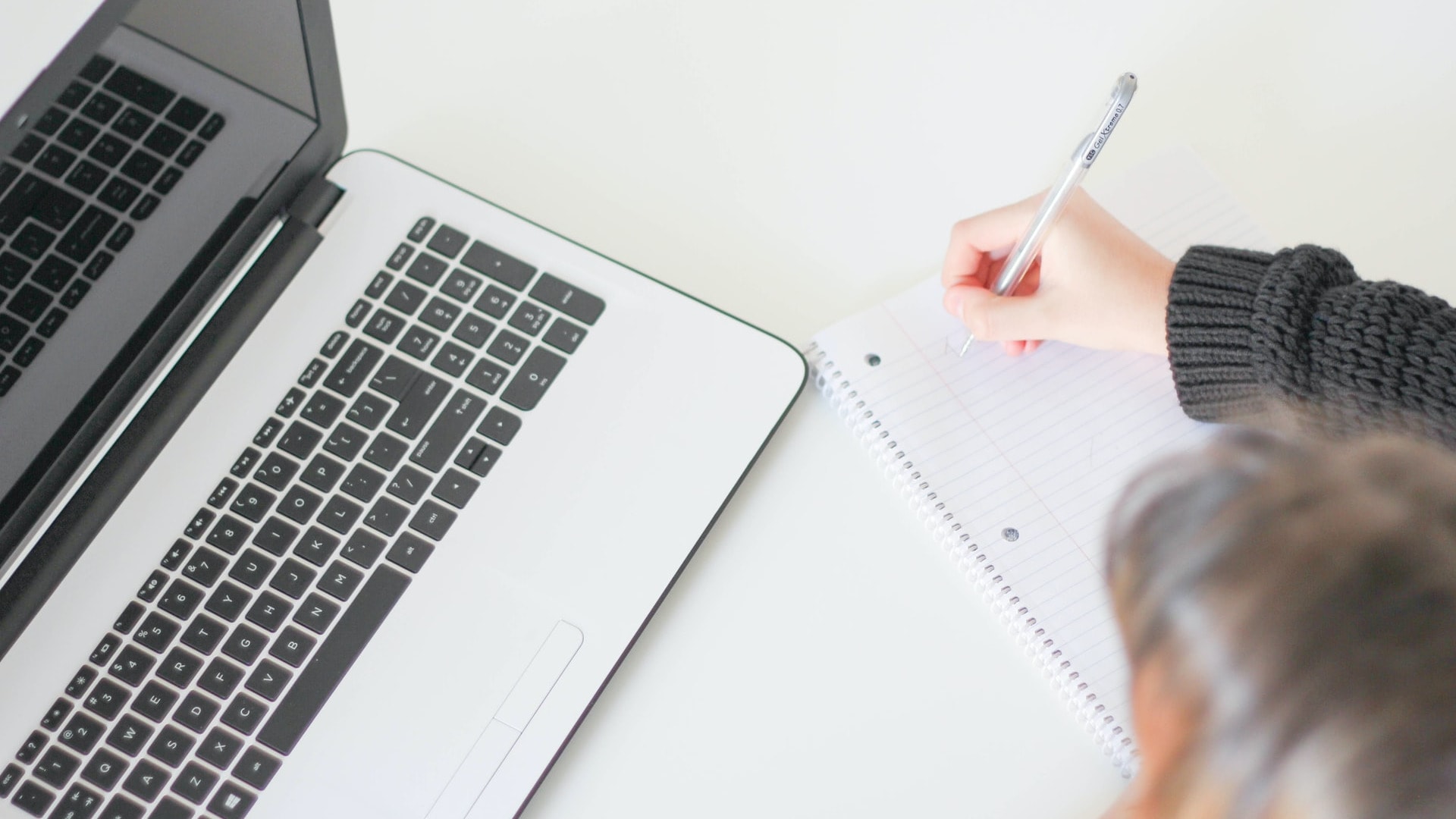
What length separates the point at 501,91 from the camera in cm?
73

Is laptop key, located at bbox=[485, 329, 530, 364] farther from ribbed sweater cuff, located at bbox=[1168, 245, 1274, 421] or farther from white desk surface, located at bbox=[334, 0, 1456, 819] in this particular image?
ribbed sweater cuff, located at bbox=[1168, 245, 1274, 421]

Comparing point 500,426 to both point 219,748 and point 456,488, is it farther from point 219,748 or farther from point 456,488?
point 219,748

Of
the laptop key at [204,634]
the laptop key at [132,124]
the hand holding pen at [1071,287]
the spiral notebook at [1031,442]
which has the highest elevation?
the hand holding pen at [1071,287]

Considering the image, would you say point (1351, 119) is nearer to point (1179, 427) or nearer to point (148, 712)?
point (1179, 427)

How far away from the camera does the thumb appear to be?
0.61m

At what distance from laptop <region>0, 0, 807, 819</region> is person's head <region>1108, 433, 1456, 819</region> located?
0.84 ft

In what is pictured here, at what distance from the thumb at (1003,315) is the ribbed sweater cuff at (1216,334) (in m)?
0.07

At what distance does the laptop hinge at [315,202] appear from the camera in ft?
2.02

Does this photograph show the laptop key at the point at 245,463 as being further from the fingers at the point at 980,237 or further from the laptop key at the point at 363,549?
the fingers at the point at 980,237

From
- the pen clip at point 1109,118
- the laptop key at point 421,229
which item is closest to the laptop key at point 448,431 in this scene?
the laptop key at point 421,229

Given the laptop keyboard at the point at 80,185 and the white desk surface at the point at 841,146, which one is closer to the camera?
the laptop keyboard at the point at 80,185

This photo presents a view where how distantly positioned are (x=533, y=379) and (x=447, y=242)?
10cm

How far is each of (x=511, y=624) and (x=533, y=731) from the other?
0.18ft

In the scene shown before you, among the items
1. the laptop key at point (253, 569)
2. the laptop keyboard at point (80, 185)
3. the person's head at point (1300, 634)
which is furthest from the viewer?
the laptop key at point (253, 569)
